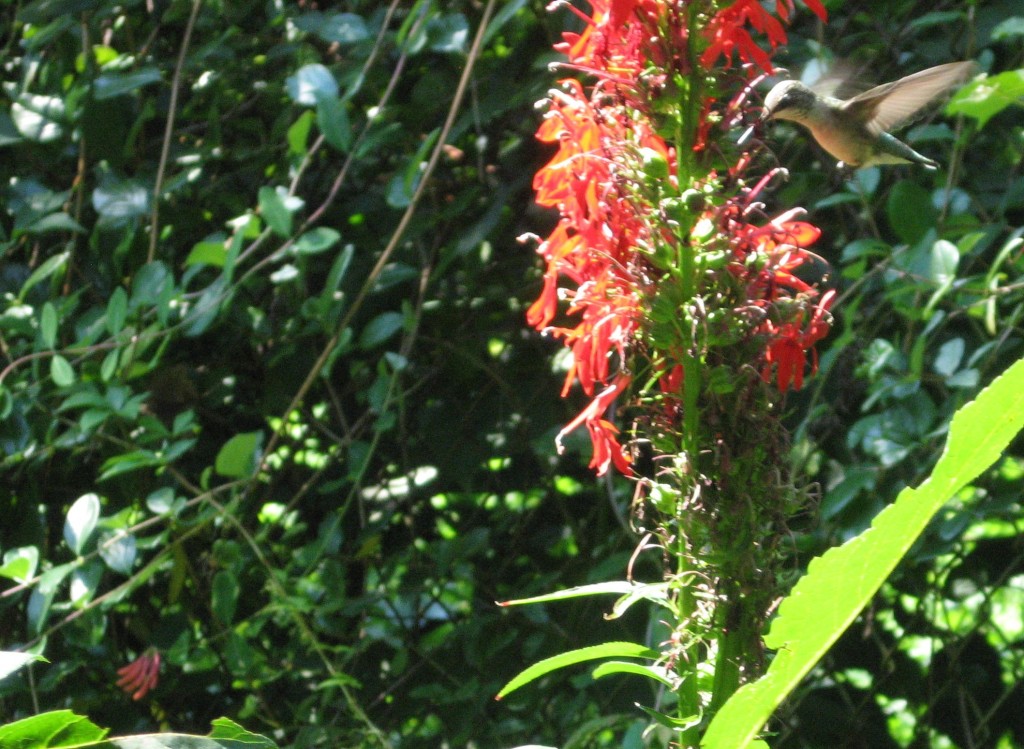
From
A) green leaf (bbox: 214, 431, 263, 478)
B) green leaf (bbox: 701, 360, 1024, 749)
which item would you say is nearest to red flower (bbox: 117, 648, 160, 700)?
green leaf (bbox: 214, 431, 263, 478)

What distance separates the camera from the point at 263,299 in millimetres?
1610

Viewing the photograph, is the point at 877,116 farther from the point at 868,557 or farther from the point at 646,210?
the point at 868,557

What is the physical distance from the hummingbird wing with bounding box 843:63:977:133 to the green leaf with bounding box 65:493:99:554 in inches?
36.4

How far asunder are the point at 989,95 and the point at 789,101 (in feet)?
1.36

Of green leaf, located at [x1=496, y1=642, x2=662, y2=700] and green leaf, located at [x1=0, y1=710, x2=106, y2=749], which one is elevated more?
green leaf, located at [x1=0, y1=710, x2=106, y2=749]

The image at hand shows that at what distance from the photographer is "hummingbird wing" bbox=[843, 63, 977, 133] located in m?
0.90

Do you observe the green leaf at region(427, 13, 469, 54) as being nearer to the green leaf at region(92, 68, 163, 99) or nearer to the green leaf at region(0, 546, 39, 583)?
the green leaf at region(92, 68, 163, 99)

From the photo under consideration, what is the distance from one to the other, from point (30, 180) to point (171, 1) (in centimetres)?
33

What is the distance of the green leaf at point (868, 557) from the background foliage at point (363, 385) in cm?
100

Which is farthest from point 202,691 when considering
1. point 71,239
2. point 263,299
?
point 71,239

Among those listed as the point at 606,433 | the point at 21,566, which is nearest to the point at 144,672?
the point at 21,566

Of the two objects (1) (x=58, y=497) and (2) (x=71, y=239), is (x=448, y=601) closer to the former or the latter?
(1) (x=58, y=497)

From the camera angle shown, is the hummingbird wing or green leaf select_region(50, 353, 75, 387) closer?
the hummingbird wing

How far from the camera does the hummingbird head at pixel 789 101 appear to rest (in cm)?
72
